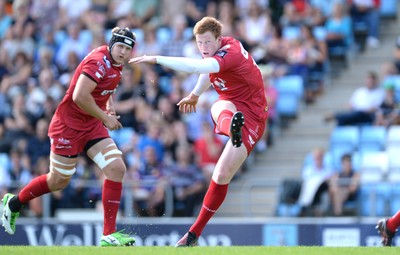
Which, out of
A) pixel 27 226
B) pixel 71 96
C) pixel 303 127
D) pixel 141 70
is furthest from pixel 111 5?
pixel 71 96

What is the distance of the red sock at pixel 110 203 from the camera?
1209cm

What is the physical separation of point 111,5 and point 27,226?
22.0ft

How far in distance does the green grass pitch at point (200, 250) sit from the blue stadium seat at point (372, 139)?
6.00 m

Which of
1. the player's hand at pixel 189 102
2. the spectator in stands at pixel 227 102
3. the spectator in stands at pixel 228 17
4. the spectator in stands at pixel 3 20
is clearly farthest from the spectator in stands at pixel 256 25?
the spectator in stands at pixel 227 102

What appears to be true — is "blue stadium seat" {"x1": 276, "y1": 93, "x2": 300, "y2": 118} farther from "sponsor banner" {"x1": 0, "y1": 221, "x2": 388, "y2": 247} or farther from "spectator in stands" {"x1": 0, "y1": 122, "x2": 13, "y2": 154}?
"spectator in stands" {"x1": 0, "y1": 122, "x2": 13, "y2": 154}

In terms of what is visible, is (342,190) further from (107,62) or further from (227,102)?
(107,62)

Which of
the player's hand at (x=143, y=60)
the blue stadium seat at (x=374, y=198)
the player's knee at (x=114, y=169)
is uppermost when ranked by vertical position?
the player's hand at (x=143, y=60)

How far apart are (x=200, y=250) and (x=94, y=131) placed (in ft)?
7.18

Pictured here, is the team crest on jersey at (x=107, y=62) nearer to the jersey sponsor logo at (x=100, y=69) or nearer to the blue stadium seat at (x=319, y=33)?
Result: the jersey sponsor logo at (x=100, y=69)

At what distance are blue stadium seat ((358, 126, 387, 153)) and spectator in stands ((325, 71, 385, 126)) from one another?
0.24m

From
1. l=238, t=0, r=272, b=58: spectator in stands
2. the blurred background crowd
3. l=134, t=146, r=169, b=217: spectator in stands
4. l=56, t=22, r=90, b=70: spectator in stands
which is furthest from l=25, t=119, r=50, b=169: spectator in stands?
A: l=238, t=0, r=272, b=58: spectator in stands

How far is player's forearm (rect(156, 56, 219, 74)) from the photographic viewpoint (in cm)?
1089

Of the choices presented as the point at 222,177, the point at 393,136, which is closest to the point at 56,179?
the point at 222,177

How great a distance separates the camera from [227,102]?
1193cm
